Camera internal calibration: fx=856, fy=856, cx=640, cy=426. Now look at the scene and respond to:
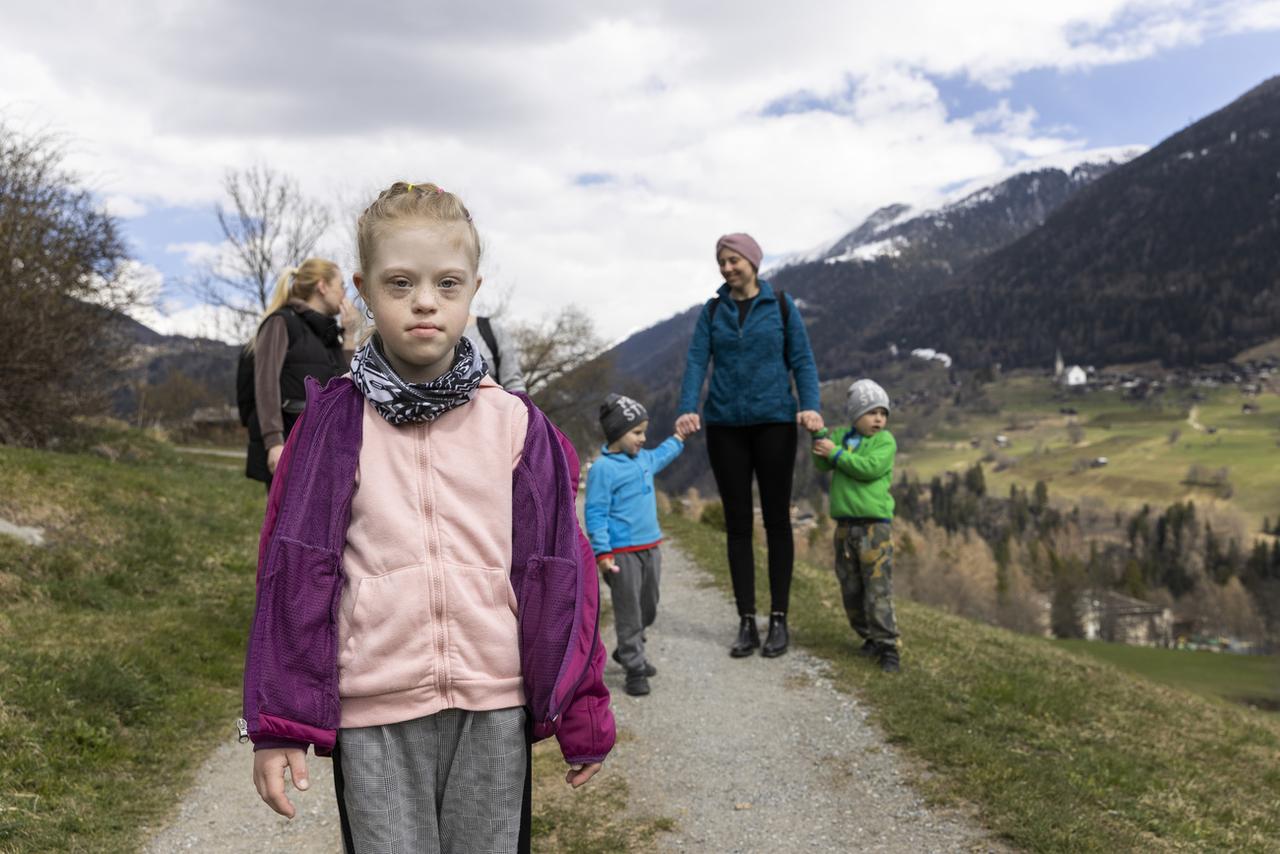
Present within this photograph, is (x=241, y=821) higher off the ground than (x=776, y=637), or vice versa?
(x=776, y=637)

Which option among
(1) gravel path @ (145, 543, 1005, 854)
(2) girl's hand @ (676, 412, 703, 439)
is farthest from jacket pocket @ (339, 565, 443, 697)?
(2) girl's hand @ (676, 412, 703, 439)

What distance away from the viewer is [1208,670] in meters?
49.6

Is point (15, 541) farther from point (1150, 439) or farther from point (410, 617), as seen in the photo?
point (1150, 439)

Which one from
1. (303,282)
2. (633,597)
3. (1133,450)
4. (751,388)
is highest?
(303,282)

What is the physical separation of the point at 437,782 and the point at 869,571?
4399 mm

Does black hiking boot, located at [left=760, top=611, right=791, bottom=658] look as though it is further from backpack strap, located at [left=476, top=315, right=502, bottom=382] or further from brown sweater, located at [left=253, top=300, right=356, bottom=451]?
brown sweater, located at [left=253, top=300, right=356, bottom=451]

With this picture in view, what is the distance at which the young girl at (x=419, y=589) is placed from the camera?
1746 millimetres

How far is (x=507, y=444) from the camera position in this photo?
195 centimetres

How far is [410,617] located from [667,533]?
13.3m

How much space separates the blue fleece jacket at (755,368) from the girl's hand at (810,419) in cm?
4

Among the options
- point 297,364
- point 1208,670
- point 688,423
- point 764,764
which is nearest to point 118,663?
point 297,364

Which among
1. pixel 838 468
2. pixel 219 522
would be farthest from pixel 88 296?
pixel 838 468

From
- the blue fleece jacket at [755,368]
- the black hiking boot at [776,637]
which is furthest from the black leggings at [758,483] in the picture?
the black hiking boot at [776,637]

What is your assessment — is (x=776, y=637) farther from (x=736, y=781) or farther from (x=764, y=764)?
(x=736, y=781)
